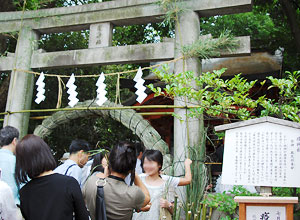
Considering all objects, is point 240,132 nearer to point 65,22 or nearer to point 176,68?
point 176,68

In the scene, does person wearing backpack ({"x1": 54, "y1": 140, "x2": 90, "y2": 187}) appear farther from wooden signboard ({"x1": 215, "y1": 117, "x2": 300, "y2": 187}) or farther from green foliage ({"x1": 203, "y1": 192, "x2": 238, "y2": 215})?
wooden signboard ({"x1": 215, "y1": 117, "x2": 300, "y2": 187})

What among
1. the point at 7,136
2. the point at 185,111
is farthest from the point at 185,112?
the point at 7,136

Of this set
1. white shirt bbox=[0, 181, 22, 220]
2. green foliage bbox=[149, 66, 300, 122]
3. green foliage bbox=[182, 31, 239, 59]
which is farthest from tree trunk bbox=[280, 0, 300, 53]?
white shirt bbox=[0, 181, 22, 220]

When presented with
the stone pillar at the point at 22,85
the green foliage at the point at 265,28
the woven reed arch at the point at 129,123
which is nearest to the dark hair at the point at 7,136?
the woven reed arch at the point at 129,123

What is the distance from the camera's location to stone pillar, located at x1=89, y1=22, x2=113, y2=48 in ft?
20.4

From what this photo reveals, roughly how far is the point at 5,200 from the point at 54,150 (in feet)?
24.2

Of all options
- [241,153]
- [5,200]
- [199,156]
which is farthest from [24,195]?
[199,156]

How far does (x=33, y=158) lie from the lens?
7.81ft

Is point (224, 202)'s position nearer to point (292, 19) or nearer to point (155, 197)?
point (155, 197)

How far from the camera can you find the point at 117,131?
1012 cm

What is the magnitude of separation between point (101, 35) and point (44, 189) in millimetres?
4328

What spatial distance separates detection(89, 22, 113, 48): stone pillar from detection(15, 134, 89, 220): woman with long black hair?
13.1 feet

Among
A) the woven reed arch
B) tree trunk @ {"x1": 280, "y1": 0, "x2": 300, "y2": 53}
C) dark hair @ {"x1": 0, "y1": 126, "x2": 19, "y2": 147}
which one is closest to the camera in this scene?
dark hair @ {"x1": 0, "y1": 126, "x2": 19, "y2": 147}

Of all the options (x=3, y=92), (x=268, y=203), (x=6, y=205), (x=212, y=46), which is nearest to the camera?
(x=6, y=205)
